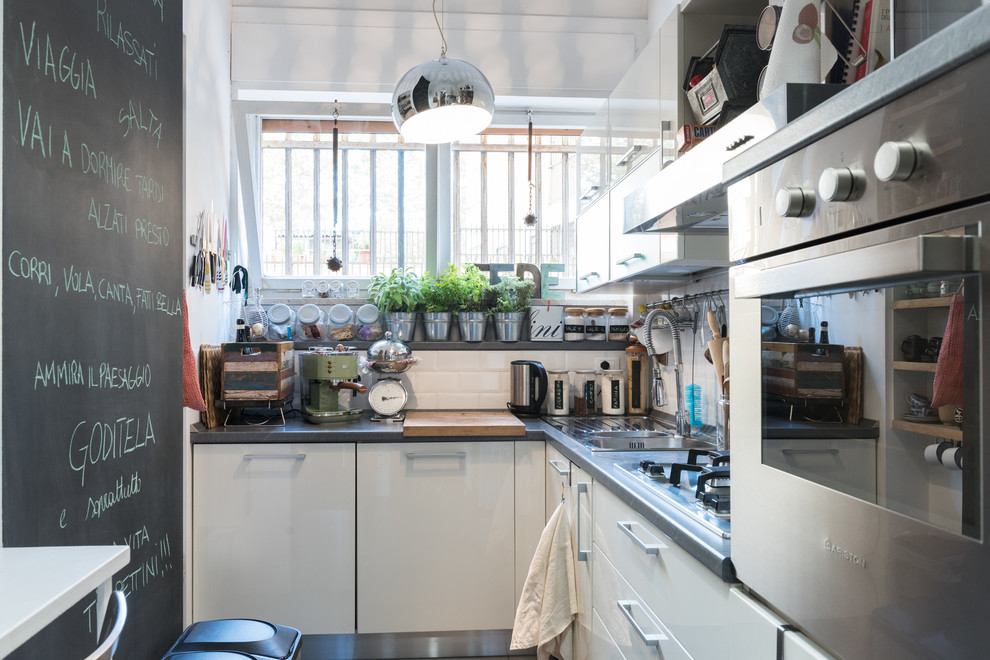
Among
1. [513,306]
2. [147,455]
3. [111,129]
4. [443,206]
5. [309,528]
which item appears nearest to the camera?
[111,129]

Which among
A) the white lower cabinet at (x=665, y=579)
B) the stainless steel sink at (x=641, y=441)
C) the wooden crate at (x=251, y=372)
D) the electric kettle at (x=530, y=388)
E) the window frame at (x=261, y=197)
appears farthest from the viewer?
the window frame at (x=261, y=197)

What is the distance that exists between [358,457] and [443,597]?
0.64 metres

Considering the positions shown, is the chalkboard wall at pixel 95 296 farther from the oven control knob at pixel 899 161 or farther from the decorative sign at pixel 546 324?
the decorative sign at pixel 546 324

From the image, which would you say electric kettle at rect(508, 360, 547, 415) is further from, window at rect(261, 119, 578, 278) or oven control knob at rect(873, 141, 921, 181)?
oven control knob at rect(873, 141, 921, 181)

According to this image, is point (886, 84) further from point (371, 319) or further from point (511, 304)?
point (371, 319)

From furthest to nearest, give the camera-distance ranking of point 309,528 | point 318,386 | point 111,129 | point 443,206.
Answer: point 443,206
point 318,386
point 309,528
point 111,129

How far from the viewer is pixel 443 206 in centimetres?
357

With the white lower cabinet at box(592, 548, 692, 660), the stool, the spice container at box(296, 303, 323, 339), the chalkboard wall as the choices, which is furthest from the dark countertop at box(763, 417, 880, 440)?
the spice container at box(296, 303, 323, 339)

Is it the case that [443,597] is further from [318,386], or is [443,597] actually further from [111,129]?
[111,129]

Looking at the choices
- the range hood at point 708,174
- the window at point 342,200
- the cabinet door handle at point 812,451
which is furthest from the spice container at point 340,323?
the cabinet door handle at point 812,451

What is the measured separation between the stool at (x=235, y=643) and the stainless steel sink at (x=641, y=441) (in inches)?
44.0

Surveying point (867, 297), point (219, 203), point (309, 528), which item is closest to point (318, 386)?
point (309, 528)

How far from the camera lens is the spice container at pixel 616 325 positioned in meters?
3.46

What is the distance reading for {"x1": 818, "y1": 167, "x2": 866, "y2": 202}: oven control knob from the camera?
2.49 ft
